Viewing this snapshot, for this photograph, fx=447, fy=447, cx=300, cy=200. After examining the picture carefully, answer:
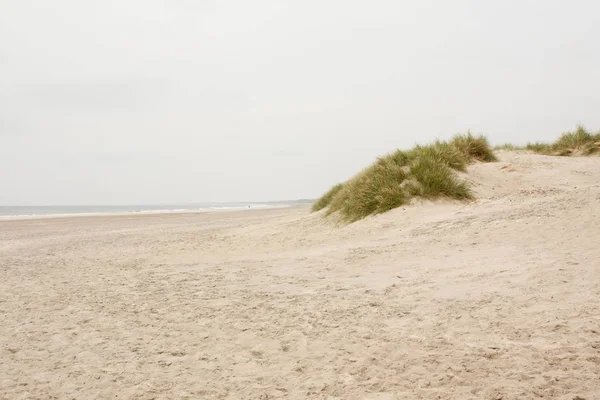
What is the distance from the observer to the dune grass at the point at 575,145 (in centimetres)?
1541

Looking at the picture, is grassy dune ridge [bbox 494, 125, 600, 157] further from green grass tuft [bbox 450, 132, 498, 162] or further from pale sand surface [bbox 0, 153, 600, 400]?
pale sand surface [bbox 0, 153, 600, 400]

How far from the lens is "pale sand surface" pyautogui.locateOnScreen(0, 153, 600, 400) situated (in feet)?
9.22

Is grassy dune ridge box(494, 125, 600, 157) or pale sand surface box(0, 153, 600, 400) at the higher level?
grassy dune ridge box(494, 125, 600, 157)

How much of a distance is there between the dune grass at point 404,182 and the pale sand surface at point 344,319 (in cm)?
201

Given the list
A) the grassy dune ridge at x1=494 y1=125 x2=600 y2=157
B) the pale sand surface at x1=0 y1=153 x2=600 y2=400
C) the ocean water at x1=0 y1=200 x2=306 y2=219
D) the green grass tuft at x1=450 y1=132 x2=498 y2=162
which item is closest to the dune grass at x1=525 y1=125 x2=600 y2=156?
the grassy dune ridge at x1=494 y1=125 x2=600 y2=157

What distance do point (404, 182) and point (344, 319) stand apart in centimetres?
664

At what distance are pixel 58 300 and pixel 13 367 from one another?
207 cm

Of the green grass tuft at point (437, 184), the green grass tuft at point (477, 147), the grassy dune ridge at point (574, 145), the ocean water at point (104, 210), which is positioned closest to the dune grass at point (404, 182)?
the green grass tuft at point (437, 184)

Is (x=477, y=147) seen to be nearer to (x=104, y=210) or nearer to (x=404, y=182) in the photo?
(x=404, y=182)

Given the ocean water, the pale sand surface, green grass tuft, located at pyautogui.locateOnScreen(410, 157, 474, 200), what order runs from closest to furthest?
the pale sand surface
green grass tuft, located at pyautogui.locateOnScreen(410, 157, 474, 200)
the ocean water

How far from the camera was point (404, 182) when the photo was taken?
10.0 m

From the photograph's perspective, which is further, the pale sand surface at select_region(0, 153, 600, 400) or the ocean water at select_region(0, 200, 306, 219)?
the ocean water at select_region(0, 200, 306, 219)

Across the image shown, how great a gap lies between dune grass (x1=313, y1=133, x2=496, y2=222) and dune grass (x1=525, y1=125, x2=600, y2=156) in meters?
6.45

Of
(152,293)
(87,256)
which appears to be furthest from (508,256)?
(87,256)
